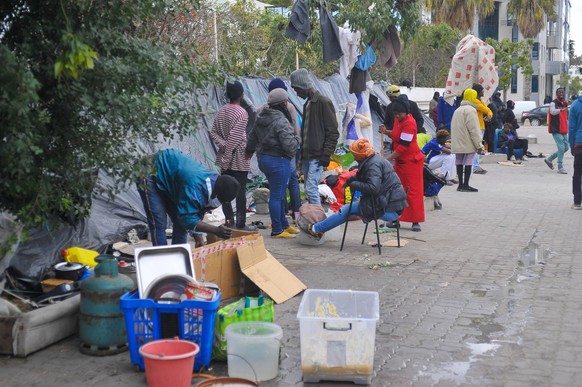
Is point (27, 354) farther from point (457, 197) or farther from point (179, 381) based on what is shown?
point (457, 197)

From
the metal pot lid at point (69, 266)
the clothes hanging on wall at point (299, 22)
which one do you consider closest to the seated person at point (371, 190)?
the metal pot lid at point (69, 266)

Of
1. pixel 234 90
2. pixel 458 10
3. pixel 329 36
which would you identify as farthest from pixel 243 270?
pixel 458 10

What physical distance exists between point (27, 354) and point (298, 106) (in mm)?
10267

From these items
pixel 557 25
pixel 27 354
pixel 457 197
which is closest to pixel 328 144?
pixel 457 197

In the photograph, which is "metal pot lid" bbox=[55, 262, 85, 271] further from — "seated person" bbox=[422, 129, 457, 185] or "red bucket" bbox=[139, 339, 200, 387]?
"seated person" bbox=[422, 129, 457, 185]

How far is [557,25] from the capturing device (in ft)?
233

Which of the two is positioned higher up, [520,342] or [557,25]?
[557,25]

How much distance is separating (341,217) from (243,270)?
8.12 ft

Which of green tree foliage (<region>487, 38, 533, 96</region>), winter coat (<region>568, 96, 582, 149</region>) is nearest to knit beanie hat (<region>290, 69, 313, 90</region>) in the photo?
winter coat (<region>568, 96, 582, 149</region>)

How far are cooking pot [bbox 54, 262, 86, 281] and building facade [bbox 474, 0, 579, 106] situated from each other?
146ft

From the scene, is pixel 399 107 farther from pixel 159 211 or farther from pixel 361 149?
pixel 159 211

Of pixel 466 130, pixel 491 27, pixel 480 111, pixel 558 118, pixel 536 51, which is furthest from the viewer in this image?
pixel 536 51

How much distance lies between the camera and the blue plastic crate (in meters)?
4.80

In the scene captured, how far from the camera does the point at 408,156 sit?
9609 mm
